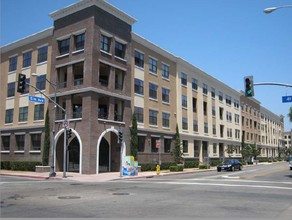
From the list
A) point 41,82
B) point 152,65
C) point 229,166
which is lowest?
point 229,166

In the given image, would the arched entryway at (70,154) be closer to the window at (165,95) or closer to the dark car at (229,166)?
the window at (165,95)

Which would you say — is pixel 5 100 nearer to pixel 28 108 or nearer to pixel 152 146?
pixel 28 108

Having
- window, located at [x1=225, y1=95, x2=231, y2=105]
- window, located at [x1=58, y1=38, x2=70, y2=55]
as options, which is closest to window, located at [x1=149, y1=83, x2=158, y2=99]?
window, located at [x1=58, y1=38, x2=70, y2=55]

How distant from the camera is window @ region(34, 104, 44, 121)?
40594mm

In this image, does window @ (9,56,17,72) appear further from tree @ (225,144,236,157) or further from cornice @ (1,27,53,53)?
tree @ (225,144,236,157)

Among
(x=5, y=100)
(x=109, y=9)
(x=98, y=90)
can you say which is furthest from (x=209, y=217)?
(x=5, y=100)

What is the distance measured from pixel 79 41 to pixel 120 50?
197 inches

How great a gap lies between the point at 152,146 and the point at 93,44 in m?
16.3

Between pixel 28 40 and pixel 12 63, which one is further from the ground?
pixel 28 40

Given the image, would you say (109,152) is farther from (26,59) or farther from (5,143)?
(26,59)

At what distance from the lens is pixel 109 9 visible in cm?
3838

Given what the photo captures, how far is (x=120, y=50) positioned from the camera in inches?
1588

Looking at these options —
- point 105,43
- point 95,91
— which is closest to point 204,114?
point 105,43

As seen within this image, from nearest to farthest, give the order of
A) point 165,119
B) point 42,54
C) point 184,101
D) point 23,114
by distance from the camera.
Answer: point 42,54
point 23,114
point 165,119
point 184,101
